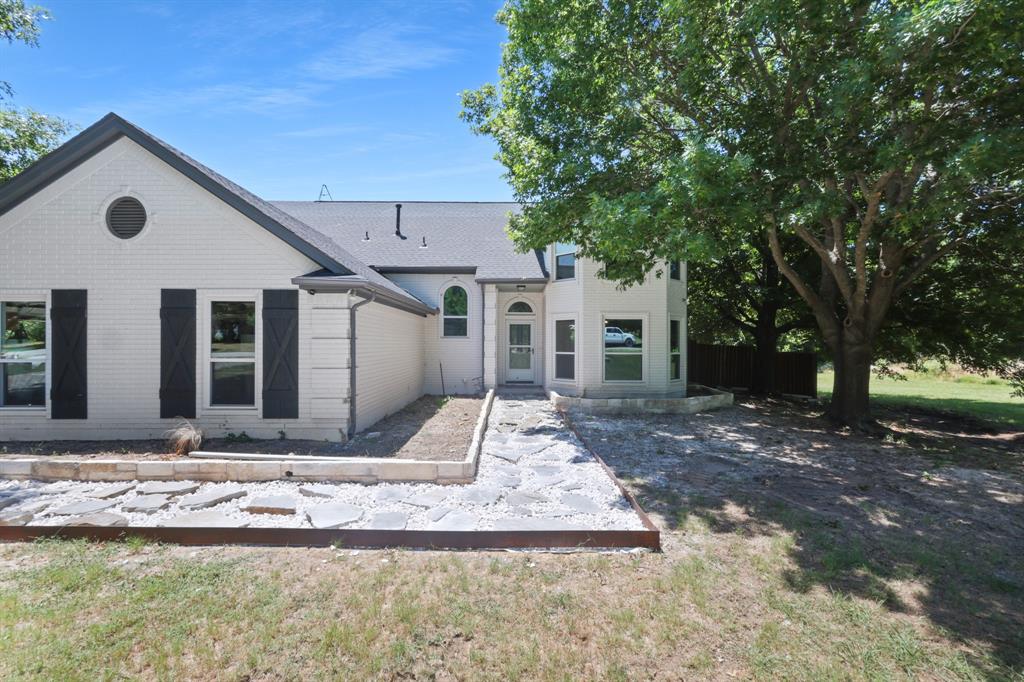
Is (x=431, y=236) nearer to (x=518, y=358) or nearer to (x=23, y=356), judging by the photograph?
(x=518, y=358)

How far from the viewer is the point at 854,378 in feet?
34.2

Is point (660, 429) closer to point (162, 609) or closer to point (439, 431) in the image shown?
point (439, 431)

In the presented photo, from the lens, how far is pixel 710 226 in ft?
26.0

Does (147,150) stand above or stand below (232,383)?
above

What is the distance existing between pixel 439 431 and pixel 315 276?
3.66 metres

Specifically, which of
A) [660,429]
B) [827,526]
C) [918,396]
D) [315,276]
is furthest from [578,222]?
[918,396]

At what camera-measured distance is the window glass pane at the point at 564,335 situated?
1345 centimetres

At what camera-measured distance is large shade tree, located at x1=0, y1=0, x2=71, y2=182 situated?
11250mm

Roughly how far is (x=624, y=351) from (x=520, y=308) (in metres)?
4.18

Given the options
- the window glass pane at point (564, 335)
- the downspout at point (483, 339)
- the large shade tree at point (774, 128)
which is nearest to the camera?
the large shade tree at point (774, 128)

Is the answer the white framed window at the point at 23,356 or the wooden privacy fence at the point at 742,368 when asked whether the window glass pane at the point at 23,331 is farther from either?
the wooden privacy fence at the point at 742,368

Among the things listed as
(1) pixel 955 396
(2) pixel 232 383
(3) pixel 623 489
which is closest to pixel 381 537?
(3) pixel 623 489

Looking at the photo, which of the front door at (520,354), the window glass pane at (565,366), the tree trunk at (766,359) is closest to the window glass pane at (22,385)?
the front door at (520,354)

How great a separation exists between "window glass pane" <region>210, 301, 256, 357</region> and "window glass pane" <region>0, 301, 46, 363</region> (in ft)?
9.84
